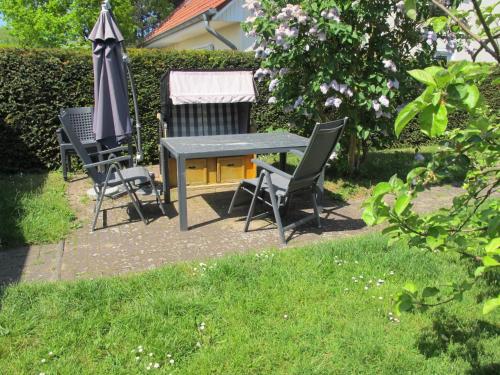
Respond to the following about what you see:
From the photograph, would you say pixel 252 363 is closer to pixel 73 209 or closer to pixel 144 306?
pixel 144 306

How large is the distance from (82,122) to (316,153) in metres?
4.51

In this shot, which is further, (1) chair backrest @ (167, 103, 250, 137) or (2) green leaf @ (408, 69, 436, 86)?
(1) chair backrest @ (167, 103, 250, 137)

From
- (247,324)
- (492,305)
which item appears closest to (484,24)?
(492,305)

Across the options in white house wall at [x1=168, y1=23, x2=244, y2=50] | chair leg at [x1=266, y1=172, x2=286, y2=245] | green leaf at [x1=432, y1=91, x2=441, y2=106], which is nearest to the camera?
green leaf at [x1=432, y1=91, x2=441, y2=106]

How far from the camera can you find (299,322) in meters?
3.07

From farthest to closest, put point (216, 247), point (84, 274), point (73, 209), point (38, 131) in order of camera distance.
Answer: point (38, 131), point (73, 209), point (216, 247), point (84, 274)

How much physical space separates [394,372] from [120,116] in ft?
15.2

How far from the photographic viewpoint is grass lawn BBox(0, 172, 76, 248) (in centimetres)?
468

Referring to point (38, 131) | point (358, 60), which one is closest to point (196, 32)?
point (38, 131)

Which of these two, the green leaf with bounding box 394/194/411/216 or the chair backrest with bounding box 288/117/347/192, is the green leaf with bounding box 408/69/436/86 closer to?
the green leaf with bounding box 394/194/411/216

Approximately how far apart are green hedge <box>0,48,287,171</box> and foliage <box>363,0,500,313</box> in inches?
264

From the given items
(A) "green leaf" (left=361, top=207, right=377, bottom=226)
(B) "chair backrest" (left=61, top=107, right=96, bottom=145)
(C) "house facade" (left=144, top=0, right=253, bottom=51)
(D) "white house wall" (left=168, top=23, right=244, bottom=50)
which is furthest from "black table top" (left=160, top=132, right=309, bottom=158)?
(D) "white house wall" (left=168, top=23, right=244, bottom=50)

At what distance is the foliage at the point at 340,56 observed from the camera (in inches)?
228

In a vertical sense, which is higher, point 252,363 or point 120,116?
point 120,116
